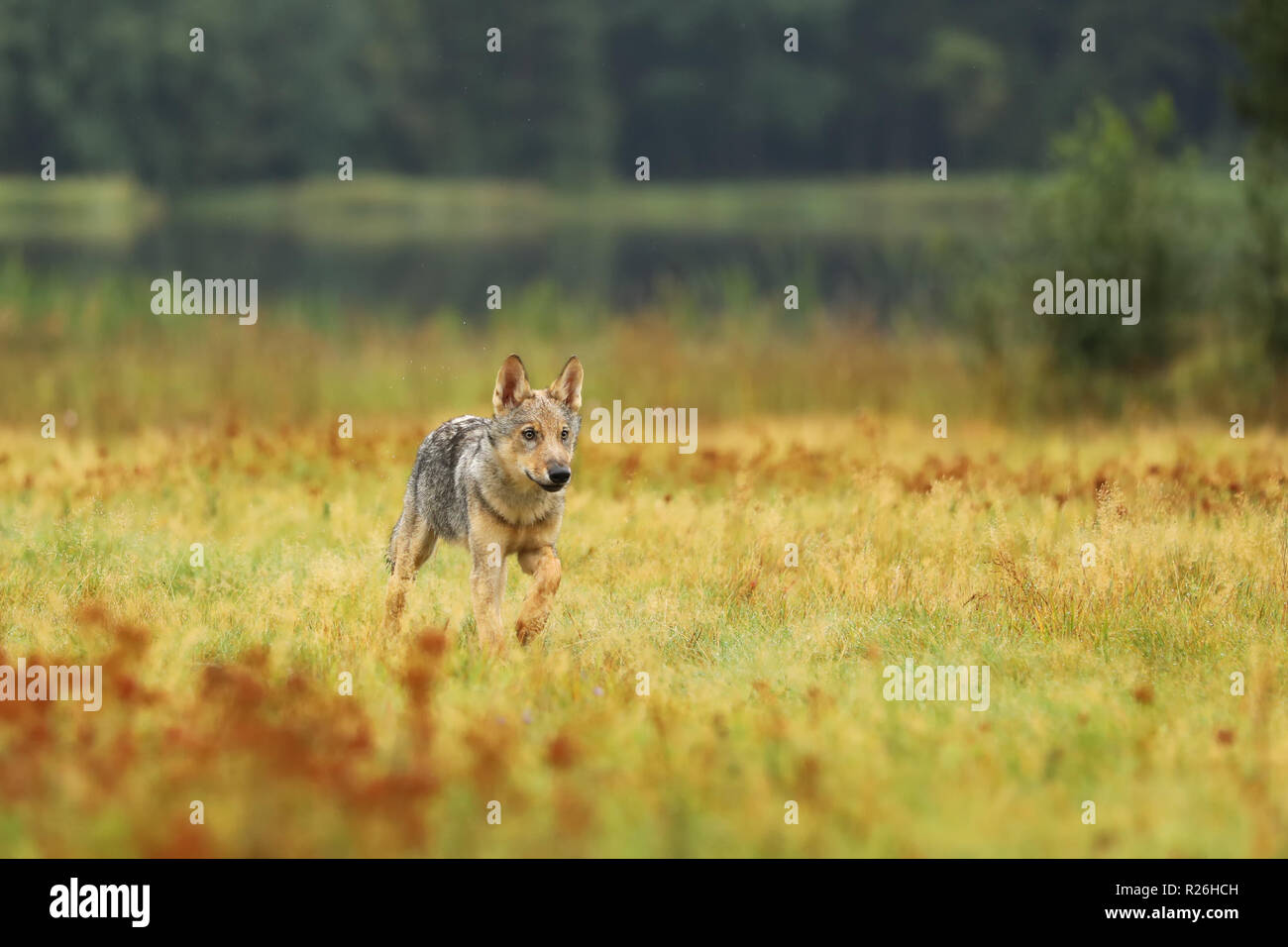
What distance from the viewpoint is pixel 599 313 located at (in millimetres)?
20688

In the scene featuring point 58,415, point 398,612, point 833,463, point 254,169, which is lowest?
point 398,612

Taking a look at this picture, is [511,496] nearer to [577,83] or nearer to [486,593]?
[486,593]

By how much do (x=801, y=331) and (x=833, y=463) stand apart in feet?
24.6

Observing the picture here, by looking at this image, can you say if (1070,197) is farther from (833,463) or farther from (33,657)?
(33,657)

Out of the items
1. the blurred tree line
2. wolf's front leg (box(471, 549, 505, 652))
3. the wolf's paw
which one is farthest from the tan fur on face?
the blurred tree line

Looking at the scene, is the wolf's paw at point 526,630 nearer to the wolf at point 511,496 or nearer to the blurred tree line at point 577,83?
the wolf at point 511,496

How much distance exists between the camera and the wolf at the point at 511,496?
297 inches

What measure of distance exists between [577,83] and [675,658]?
77.2m

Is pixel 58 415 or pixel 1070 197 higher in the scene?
pixel 1070 197

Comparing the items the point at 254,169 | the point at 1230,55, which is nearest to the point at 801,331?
the point at 254,169

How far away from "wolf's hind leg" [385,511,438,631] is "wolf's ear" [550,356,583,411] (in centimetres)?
115

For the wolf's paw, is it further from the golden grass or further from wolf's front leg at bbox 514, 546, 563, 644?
the golden grass

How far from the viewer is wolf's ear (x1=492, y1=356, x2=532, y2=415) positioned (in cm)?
784

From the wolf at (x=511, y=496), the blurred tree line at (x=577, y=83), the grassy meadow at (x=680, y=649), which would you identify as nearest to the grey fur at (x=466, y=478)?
the wolf at (x=511, y=496)
